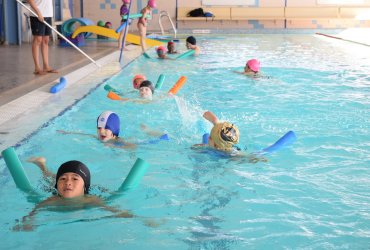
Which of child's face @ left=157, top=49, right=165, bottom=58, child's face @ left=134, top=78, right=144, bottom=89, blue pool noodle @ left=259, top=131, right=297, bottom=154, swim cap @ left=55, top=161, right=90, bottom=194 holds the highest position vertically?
child's face @ left=157, top=49, right=165, bottom=58

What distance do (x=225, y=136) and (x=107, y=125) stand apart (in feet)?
3.33

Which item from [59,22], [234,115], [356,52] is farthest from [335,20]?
[234,115]

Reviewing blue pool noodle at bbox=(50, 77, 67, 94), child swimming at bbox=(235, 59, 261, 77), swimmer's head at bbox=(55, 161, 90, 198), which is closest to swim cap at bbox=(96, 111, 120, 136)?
swimmer's head at bbox=(55, 161, 90, 198)

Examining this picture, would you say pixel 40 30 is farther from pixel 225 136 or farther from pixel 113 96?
pixel 225 136

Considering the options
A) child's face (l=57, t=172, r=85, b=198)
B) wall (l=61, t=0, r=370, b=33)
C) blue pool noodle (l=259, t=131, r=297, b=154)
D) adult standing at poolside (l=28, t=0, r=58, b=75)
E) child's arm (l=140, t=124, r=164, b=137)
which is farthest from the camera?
wall (l=61, t=0, r=370, b=33)

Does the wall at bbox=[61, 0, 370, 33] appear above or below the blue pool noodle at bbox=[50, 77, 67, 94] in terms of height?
above

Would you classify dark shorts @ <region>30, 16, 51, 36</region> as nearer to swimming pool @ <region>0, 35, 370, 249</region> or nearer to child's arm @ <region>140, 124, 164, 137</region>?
swimming pool @ <region>0, 35, 370, 249</region>

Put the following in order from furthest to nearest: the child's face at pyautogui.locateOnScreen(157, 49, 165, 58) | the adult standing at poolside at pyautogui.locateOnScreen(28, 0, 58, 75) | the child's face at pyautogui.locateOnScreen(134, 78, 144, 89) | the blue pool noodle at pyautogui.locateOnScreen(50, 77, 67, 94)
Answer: the child's face at pyautogui.locateOnScreen(157, 49, 165, 58), the adult standing at poolside at pyautogui.locateOnScreen(28, 0, 58, 75), the child's face at pyautogui.locateOnScreen(134, 78, 144, 89), the blue pool noodle at pyautogui.locateOnScreen(50, 77, 67, 94)

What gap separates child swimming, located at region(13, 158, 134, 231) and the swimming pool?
0.17ft

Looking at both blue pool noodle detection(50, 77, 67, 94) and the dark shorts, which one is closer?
blue pool noodle detection(50, 77, 67, 94)

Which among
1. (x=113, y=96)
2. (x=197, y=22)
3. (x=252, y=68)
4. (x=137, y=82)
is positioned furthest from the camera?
(x=197, y=22)

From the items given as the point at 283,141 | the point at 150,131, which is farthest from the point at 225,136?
the point at 150,131

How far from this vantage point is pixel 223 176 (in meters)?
4.01

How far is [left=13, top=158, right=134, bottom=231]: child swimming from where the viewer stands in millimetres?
3164
